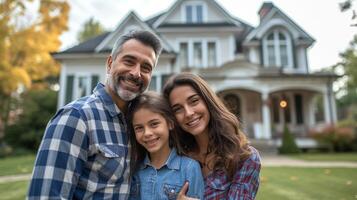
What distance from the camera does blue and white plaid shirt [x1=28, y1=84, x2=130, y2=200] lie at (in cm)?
144

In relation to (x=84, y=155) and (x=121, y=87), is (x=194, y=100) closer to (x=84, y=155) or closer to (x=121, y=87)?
(x=121, y=87)

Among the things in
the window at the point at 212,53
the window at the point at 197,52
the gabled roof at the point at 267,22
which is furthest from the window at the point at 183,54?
the gabled roof at the point at 267,22

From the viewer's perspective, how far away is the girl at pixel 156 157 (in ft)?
6.16

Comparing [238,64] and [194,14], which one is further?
[194,14]

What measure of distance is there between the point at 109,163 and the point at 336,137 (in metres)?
15.7

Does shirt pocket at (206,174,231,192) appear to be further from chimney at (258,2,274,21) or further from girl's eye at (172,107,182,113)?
chimney at (258,2,274,21)

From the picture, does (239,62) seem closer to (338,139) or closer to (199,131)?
(338,139)

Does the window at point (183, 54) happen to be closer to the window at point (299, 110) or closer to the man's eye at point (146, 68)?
the window at point (299, 110)

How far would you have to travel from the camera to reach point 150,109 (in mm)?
2018

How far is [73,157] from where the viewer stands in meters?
1.50

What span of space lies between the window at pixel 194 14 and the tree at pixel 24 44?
750 cm

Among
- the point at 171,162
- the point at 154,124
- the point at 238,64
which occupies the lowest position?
the point at 171,162

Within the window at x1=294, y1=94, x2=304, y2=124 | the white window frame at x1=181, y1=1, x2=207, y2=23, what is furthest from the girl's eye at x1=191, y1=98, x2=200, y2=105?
the window at x1=294, y1=94, x2=304, y2=124

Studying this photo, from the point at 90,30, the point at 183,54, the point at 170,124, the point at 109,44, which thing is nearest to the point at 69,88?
the point at 109,44
